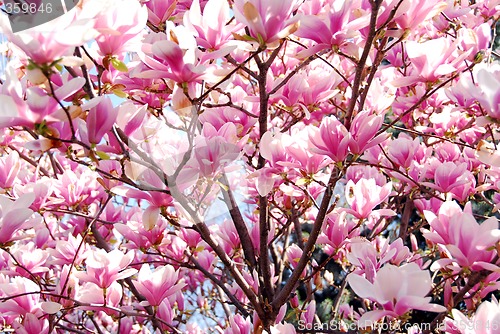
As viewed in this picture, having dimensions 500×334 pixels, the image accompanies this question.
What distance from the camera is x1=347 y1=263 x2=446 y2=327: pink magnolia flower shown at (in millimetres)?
936

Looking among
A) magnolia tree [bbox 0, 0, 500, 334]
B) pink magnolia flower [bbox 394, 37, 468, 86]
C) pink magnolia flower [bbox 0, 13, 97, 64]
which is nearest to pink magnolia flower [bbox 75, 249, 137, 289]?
magnolia tree [bbox 0, 0, 500, 334]

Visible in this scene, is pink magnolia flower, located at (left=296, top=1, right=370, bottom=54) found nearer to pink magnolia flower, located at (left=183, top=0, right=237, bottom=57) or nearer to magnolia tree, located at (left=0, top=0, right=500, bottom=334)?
magnolia tree, located at (left=0, top=0, right=500, bottom=334)

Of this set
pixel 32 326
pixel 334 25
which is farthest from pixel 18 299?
pixel 334 25

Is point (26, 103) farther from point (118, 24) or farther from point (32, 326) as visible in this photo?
point (32, 326)

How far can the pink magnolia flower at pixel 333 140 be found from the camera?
1090 mm

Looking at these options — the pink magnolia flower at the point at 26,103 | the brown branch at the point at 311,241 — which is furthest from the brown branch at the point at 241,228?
the pink magnolia flower at the point at 26,103

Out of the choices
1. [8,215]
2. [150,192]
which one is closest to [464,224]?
[150,192]

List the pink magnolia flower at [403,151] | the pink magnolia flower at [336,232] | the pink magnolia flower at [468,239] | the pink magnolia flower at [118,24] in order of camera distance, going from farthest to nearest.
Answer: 1. the pink magnolia flower at [403,151]
2. the pink magnolia flower at [336,232]
3. the pink magnolia flower at [468,239]
4. the pink magnolia flower at [118,24]

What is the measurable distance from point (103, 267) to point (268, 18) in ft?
2.58

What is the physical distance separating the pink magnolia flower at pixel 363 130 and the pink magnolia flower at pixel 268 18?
0.28 m

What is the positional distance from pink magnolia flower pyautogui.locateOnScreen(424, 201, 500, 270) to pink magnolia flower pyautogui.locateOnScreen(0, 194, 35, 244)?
1004 mm

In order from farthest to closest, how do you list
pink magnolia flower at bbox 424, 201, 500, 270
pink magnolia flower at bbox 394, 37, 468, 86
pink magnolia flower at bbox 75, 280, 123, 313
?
pink magnolia flower at bbox 75, 280, 123, 313 < pink magnolia flower at bbox 394, 37, 468, 86 < pink magnolia flower at bbox 424, 201, 500, 270

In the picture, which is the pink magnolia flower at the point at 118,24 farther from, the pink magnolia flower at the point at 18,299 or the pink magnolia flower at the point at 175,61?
the pink magnolia flower at the point at 18,299

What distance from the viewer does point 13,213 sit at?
3.75ft
